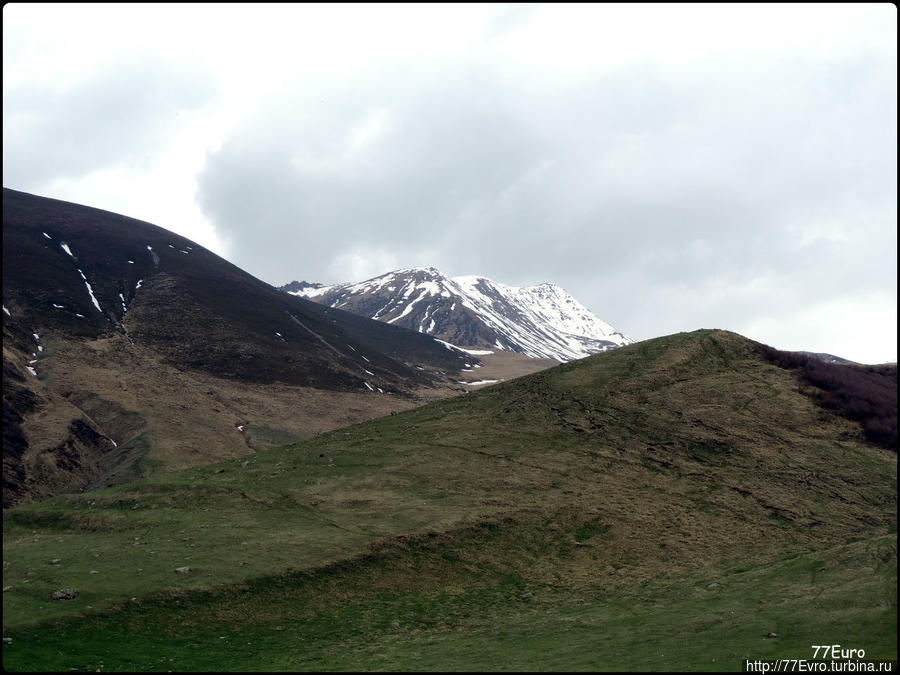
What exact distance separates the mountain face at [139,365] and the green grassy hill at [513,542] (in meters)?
36.9

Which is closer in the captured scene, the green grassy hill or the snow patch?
the green grassy hill

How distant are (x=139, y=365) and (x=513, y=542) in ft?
343

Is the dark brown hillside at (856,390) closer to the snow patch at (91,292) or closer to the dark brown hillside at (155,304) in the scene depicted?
the dark brown hillside at (155,304)

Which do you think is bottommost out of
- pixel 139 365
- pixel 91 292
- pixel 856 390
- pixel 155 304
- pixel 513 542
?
pixel 513 542

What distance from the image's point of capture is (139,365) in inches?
4732

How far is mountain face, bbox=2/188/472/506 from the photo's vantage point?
8106 cm

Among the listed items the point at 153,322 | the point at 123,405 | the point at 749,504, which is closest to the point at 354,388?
the point at 153,322

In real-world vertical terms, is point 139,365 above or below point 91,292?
below

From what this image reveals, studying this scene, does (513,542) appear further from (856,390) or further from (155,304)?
(155,304)

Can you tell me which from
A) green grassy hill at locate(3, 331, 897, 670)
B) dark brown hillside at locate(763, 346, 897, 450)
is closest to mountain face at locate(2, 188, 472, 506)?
green grassy hill at locate(3, 331, 897, 670)

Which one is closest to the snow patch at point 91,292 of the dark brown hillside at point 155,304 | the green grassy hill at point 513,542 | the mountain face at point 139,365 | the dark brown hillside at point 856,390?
the dark brown hillside at point 155,304

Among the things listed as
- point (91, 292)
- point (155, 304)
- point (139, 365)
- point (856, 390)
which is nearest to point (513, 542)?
point (856, 390)

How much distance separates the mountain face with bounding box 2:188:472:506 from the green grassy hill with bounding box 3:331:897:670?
1455 inches

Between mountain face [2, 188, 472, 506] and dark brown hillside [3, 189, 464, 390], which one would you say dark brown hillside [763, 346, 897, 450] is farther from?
dark brown hillside [3, 189, 464, 390]
